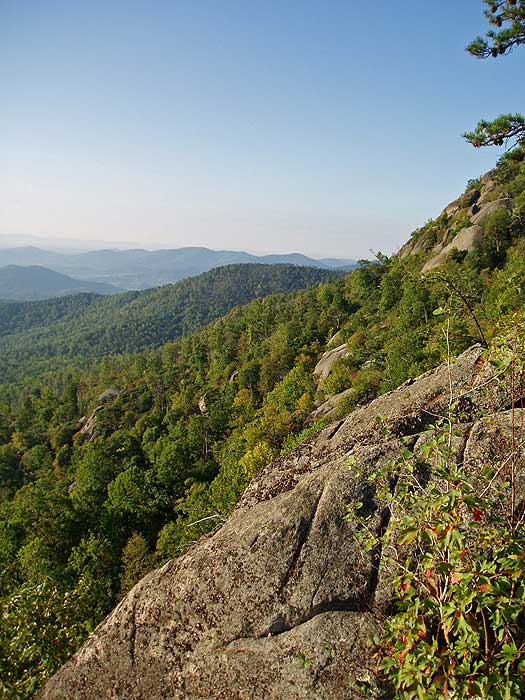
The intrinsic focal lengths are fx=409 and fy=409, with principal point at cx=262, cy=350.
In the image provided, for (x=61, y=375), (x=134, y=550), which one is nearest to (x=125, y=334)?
(x=61, y=375)

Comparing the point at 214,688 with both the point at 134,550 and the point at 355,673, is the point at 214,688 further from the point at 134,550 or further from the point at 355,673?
the point at 134,550

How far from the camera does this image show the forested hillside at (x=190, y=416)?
1022cm

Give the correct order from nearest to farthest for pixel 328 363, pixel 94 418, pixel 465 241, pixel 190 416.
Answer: pixel 328 363 → pixel 465 241 → pixel 190 416 → pixel 94 418

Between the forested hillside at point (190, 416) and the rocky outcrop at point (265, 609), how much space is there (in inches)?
81.9

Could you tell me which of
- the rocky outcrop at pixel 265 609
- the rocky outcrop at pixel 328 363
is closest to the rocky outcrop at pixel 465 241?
the rocky outcrop at pixel 328 363

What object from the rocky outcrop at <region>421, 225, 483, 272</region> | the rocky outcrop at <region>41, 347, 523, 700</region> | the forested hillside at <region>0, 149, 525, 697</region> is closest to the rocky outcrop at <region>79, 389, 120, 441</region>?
the forested hillside at <region>0, 149, 525, 697</region>

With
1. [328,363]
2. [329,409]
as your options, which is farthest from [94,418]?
[329,409]

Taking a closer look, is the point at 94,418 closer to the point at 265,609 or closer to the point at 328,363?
the point at 328,363

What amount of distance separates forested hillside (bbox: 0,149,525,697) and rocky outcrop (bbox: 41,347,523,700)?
208cm

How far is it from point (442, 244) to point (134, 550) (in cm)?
6382

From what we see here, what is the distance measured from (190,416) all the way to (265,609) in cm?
5524

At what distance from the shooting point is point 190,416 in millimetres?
59906

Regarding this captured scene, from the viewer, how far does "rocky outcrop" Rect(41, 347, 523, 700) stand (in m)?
5.51

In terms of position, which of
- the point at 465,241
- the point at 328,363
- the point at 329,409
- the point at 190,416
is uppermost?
the point at 465,241
